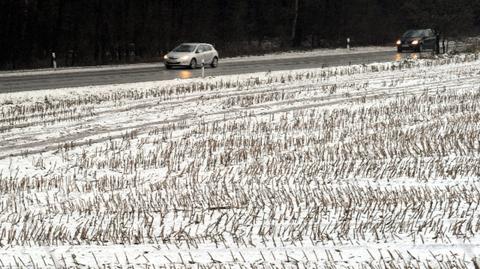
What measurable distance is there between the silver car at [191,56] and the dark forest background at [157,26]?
8472 mm

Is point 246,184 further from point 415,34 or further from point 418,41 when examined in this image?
point 415,34

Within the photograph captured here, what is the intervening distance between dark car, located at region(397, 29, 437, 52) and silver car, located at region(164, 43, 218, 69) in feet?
50.3

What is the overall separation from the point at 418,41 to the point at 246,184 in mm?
36606

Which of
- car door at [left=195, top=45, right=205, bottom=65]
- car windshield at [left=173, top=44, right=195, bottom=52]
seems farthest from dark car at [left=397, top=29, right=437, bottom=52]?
car windshield at [left=173, top=44, right=195, bottom=52]

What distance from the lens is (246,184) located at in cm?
767

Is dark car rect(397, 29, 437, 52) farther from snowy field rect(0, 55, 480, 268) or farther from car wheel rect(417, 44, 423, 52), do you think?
snowy field rect(0, 55, 480, 268)

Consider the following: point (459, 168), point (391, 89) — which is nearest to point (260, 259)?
point (459, 168)

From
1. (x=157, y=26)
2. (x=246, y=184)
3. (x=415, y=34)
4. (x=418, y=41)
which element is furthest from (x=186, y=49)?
(x=246, y=184)

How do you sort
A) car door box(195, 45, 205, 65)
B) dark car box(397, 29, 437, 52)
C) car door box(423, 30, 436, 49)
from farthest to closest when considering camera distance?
car door box(423, 30, 436, 49) < dark car box(397, 29, 437, 52) < car door box(195, 45, 205, 65)

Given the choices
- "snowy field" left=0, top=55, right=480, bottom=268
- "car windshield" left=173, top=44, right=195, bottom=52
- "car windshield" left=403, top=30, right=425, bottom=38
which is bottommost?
"snowy field" left=0, top=55, right=480, bottom=268

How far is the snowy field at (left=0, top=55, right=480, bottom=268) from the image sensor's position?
507cm

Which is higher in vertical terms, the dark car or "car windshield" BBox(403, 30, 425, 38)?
"car windshield" BBox(403, 30, 425, 38)

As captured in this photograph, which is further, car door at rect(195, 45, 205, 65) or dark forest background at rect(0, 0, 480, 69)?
dark forest background at rect(0, 0, 480, 69)

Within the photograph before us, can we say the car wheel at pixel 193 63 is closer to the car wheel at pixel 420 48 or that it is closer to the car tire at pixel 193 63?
the car tire at pixel 193 63
